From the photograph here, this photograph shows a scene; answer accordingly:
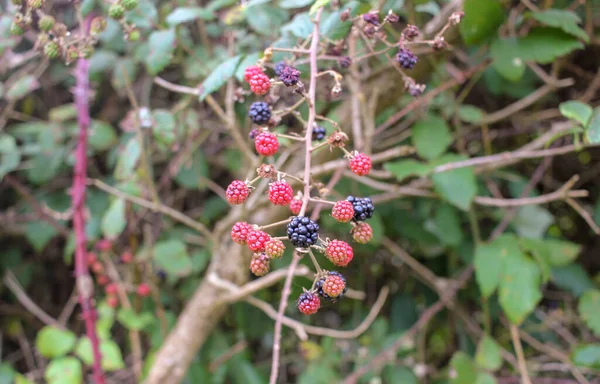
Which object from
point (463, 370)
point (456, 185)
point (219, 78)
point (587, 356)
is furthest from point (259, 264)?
point (587, 356)

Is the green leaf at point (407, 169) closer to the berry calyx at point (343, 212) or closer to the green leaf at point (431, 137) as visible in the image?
the green leaf at point (431, 137)

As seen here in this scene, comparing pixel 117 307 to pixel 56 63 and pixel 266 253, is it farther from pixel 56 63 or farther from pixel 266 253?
pixel 266 253

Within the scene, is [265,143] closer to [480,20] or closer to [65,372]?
[480,20]

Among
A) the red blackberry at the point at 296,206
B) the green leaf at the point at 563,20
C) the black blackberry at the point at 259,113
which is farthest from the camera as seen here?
the green leaf at the point at 563,20

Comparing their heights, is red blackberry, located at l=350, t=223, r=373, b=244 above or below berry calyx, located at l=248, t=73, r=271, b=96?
below

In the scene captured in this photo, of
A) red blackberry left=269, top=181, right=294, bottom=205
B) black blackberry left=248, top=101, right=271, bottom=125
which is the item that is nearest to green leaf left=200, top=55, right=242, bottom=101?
black blackberry left=248, top=101, right=271, bottom=125

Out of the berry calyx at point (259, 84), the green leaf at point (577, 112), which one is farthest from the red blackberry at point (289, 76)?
the green leaf at point (577, 112)

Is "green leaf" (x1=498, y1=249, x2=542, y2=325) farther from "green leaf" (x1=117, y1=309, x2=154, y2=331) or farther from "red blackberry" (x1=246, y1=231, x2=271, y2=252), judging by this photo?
"green leaf" (x1=117, y1=309, x2=154, y2=331)
